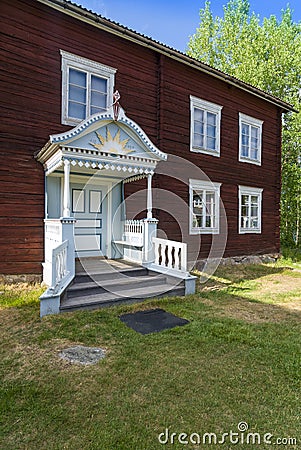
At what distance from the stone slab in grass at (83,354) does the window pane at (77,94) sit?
577 centimetres

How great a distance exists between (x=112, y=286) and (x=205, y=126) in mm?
6739

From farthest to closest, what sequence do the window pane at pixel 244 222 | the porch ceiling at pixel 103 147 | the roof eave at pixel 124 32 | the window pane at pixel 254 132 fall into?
the window pane at pixel 254 132
the window pane at pixel 244 222
the roof eave at pixel 124 32
the porch ceiling at pixel 103 147

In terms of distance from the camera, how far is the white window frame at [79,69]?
6.90 metres

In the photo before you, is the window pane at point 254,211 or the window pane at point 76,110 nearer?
the window pane at point 76,110

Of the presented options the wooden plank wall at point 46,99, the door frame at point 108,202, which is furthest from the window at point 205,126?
the door frame at point 108,202

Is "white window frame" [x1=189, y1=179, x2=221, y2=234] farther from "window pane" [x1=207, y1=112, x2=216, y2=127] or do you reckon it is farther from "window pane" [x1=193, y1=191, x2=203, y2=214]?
"window pane" [x1=207, y1=112, x2=216, y2=127]

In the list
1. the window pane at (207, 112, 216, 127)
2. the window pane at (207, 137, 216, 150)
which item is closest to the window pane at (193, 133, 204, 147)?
the window pane at (207, 137, 216, 150)

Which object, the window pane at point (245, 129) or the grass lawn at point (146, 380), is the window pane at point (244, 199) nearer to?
the window pane at point (245, 129)

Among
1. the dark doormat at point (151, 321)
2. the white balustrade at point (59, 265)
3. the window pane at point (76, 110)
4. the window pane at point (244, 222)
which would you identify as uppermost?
the window pane at point (76, 110)

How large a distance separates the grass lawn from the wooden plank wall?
84.2 inches

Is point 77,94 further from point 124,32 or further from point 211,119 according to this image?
point 211,119

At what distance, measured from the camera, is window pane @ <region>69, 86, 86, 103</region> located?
705 centimetres

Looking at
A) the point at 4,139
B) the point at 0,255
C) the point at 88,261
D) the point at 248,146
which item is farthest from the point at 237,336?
the point at 248,146

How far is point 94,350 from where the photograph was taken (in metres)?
3.57
